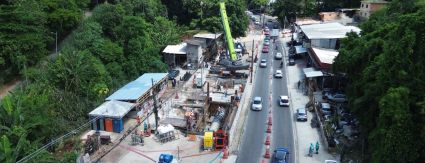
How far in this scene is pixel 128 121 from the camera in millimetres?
41844

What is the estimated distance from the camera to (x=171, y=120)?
4081cm

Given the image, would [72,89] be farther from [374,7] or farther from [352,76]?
[374,7]

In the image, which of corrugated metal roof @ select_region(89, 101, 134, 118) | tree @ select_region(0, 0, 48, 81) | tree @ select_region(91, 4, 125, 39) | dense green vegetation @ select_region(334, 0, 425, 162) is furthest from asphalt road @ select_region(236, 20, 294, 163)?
tree @ select_region(0, 0, 48, 81)

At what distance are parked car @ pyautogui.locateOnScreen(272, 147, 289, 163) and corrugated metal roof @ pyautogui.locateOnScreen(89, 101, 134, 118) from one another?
1531 cm

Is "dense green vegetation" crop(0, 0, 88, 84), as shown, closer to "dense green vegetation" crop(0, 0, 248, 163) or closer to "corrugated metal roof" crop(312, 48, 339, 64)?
"dense green vegetation" crop(0, 0, 248, 163)

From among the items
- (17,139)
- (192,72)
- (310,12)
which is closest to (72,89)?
(17,139)

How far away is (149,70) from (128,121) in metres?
14.5

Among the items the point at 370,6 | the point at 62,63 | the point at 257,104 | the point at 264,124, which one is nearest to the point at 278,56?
the point at 257,104

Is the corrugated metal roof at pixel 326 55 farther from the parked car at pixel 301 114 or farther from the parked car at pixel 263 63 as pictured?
the parked car at pixel 301 114

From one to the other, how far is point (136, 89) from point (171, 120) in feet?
22.2

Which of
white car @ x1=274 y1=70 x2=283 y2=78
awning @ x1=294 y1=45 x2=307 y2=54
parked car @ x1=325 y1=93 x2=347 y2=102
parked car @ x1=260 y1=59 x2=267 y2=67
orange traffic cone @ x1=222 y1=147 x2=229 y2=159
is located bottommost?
orange traffic cone @ x1=222 y1=147 x2=229 y2=159

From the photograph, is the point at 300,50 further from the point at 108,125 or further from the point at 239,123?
the point at 108,125

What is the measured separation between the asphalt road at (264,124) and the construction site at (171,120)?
1818mm

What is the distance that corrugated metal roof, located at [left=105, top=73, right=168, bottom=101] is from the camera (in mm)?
42453
